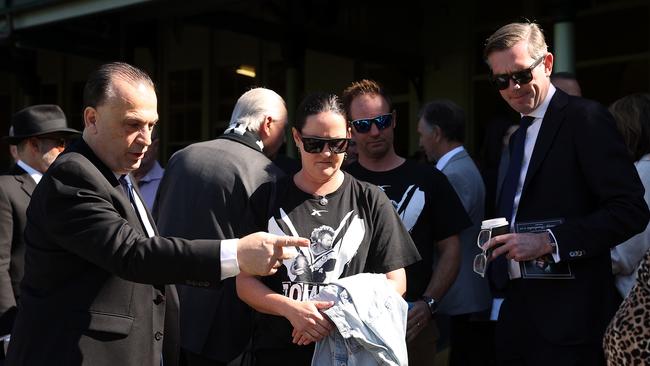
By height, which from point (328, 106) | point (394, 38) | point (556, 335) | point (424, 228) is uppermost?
point (394, 38)

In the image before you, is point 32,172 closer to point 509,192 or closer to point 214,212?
point 214,212

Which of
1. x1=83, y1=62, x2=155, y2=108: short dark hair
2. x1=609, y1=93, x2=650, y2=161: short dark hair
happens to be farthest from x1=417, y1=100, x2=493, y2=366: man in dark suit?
x1=83, y1=62, x2=155, y2=108: short dark hair

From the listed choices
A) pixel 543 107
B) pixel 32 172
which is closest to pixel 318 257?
pixel 543 107

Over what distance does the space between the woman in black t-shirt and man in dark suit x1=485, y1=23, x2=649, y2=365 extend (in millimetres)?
420

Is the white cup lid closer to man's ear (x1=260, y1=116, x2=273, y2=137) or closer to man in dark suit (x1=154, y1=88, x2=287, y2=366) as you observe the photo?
man in dark suit (x1=154, y1=88, x2=287, y2=366)

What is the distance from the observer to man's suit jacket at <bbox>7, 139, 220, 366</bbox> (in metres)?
2.73

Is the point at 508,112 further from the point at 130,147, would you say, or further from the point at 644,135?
the point at 130,147

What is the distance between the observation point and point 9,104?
1694 centimetres

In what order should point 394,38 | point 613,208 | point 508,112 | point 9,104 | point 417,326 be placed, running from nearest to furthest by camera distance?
point 613,208 < point 417,326 < point 508,112 < point 394,38 < point 9,104

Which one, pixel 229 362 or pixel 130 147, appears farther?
pixel 229 362

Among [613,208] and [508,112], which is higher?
[508,112]

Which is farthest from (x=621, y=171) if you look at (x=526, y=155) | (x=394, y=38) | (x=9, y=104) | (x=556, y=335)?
(x=9, y=104)

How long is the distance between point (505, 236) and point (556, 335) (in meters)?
0.42

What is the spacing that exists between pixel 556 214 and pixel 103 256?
1745 mm
